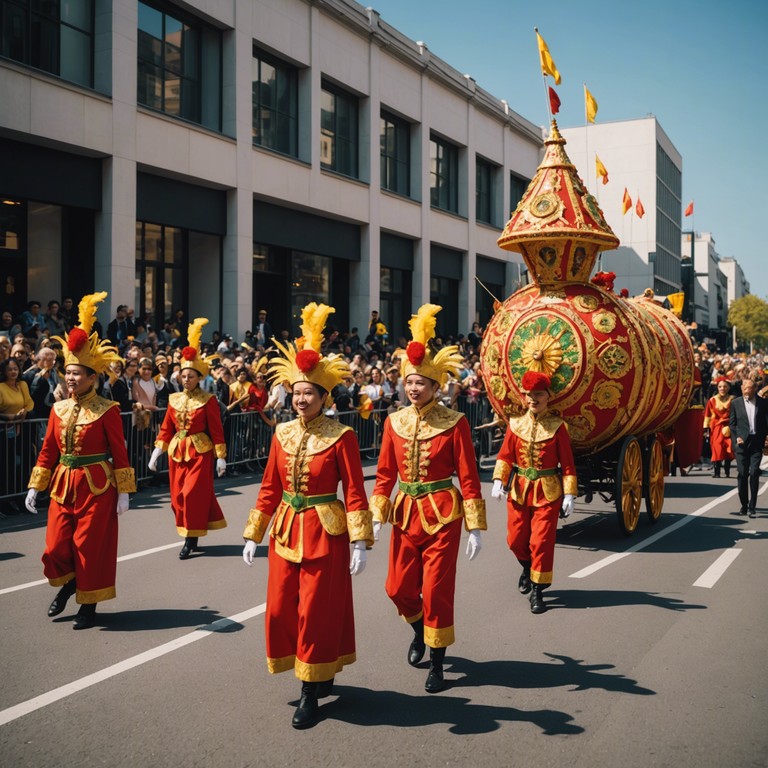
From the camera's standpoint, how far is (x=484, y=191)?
121ft

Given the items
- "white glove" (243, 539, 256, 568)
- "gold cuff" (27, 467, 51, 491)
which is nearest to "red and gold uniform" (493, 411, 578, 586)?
"white glove" (243, 539, 256, 568)

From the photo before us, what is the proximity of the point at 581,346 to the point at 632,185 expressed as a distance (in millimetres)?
57318

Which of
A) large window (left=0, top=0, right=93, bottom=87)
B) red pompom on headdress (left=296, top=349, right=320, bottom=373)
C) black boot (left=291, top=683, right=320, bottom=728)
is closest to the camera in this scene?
black boot (left=291, top=683, right=320, bottom=728)

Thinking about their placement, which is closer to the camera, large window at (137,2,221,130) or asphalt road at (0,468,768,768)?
asphalt road at (0,468,768,768)

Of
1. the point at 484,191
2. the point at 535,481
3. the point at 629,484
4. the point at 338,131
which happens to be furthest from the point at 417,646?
the point at 484,191

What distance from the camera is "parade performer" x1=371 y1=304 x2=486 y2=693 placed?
572 centimetres

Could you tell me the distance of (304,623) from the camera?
4996mm

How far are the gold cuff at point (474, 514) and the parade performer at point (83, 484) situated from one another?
2762 millimetres

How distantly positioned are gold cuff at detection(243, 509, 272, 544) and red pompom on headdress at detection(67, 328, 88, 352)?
7.98ft

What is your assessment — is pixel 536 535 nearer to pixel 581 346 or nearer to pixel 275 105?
pixel 581 346

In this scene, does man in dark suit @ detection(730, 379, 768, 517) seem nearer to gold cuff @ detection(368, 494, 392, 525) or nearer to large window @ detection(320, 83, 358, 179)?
gold cuff @ detection(368, 494, 392, 525)

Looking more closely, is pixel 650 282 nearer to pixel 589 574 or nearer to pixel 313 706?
pixel 589 574

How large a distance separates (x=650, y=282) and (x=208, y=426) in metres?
55.7

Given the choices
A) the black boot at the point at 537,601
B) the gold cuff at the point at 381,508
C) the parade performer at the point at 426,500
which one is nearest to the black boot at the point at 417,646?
the parade performer at the point at 426,500
